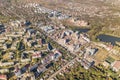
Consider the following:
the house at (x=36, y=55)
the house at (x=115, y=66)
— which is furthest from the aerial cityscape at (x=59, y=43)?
the house at (x=36, y=55)

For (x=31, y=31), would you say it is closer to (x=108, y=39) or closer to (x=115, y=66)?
(x=108, y=39)

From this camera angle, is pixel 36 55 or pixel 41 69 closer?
pixel 41 69

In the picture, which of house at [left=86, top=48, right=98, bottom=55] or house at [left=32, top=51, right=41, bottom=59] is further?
house at [left=86, top=48, right=98, bottom=55]

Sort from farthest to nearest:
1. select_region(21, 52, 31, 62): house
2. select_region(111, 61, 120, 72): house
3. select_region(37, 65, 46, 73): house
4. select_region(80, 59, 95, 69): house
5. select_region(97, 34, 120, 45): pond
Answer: select_region(97, 34, 120, 45): pond → select_region(21, 52, 31, 62): house → select_region(80, 59, 95, 69): house → select_region(111, 61, 120, 72): house → select_region(37, 65, 46, 73): house

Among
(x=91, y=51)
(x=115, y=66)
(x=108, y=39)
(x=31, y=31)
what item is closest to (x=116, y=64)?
(x=115, y=66)

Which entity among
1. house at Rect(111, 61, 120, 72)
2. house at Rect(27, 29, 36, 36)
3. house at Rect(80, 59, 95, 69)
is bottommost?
house at Rect(111, 61, 120, 72)

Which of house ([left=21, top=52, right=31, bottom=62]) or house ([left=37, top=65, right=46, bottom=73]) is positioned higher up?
house ([left=21, top=52, right=31, bottom=62])

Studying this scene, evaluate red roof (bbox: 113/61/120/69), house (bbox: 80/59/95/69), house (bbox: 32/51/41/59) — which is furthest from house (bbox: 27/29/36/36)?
red roof (bbox: 113/61/120/69)

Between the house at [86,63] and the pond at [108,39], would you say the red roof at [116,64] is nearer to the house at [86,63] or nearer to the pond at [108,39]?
the house at [86,63]

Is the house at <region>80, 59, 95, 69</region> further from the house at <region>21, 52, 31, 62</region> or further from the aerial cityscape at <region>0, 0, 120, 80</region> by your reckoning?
the house at <region>21, 52, 31, 62</region>
